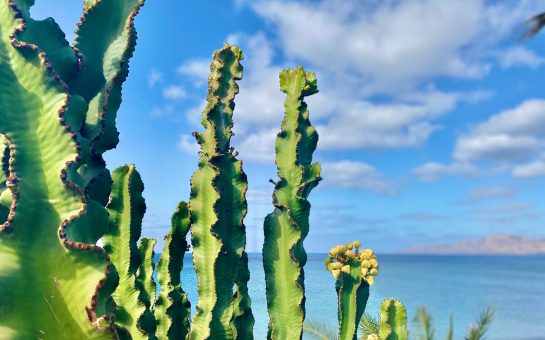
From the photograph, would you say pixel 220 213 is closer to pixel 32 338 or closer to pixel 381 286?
pixel 32 338

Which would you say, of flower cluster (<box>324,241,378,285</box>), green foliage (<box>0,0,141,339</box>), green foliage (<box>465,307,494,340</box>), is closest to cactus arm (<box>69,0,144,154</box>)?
green foliage (<box>0,0,141,339</box>)

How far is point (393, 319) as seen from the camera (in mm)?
3955

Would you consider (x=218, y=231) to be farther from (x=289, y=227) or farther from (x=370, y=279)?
(x=370, y=279)

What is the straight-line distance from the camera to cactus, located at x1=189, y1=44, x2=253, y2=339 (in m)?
3.34

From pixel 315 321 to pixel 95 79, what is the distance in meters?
5.42

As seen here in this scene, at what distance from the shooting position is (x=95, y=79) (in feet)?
8.18

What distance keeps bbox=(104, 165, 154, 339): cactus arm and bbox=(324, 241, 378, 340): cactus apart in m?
1.19

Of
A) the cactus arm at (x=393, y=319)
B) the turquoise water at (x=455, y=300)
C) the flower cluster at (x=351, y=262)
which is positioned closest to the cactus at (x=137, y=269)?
the flower cluster at (x=351, y=262)

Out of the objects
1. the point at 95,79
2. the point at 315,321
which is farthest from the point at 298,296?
the point at 315,321

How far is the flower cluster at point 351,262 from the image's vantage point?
3783 millimetres

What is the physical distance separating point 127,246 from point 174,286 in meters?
0.46

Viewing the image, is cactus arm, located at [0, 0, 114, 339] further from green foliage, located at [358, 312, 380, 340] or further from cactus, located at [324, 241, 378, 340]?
green foliage, located at [358, 312, 380, 340]

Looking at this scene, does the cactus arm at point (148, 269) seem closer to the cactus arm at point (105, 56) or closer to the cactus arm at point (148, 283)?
the cactus arm at point (148, 283)

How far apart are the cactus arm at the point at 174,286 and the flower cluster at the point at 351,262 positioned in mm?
950
